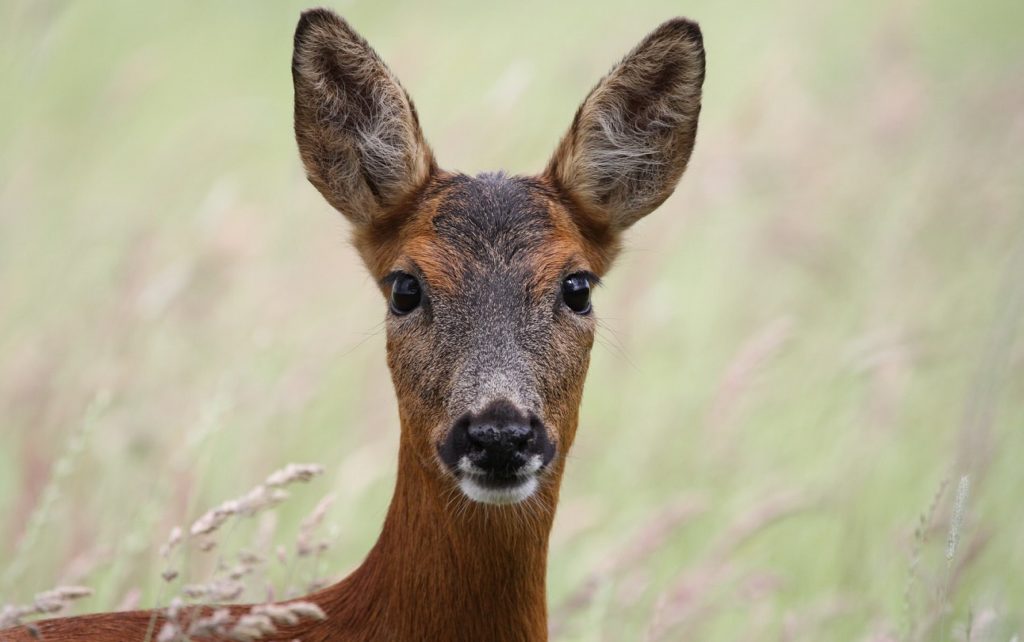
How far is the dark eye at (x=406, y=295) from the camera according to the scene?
Answer: 5051mm

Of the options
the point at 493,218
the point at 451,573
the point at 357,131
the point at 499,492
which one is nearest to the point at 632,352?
the point at 357,131

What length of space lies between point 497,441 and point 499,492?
18 cm

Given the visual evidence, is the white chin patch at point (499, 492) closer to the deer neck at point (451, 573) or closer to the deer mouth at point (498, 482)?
the deer mouth at point (498, 482)

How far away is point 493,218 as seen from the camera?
16.9 ft

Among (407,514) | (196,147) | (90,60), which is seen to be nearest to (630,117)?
(407,514)

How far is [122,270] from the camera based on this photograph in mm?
7539

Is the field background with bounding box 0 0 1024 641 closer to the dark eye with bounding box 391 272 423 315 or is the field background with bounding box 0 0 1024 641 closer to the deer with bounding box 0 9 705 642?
the deer with bounding box 0 9 705 642

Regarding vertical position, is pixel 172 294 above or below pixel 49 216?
below

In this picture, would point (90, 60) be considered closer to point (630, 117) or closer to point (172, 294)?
point (172, 294)

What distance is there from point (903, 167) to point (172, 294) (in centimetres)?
544

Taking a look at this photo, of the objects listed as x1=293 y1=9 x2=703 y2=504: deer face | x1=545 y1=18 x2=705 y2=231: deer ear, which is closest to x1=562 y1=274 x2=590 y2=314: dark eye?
x1=293 y1=9 x2=703 y2=504: deer face

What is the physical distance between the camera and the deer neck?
4711mm

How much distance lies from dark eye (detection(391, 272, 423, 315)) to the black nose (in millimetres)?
702

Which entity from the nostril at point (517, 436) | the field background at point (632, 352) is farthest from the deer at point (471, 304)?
the field background at point (632, 352)
